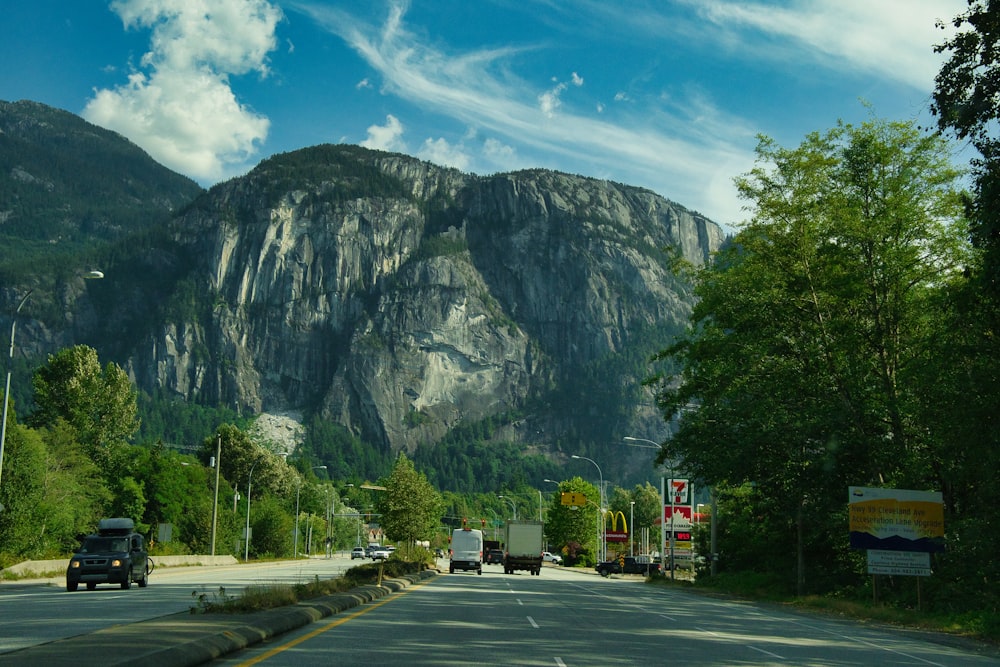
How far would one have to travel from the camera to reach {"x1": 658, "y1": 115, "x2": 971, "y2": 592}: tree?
3281cm

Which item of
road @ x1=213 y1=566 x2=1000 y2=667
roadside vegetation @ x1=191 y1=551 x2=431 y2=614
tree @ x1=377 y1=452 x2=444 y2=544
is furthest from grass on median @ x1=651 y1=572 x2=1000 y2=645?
tree @ x1=377 y1=452 x2=444 y2=544

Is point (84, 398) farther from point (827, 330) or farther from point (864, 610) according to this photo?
point (864, 610)

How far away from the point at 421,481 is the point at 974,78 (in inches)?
1700

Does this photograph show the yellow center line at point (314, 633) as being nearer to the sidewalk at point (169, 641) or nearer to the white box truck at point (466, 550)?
the sidewalk at point (169, 641)

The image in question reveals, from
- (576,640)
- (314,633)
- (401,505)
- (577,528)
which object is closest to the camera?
(314,633)

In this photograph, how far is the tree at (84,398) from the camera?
109 metres

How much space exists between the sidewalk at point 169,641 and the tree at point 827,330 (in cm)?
2062

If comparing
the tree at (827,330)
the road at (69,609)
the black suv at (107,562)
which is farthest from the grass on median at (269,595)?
the tree at (827,330)

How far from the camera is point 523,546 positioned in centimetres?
6781

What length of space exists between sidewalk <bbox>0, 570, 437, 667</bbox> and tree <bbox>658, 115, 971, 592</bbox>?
2062cm

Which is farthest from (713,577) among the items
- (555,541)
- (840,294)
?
(555,541)

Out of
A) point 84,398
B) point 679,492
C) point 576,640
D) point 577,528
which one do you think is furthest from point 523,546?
point 84,398

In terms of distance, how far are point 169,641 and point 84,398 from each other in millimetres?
106101

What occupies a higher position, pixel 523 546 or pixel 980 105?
pixel 980 105
